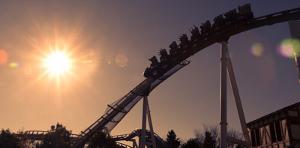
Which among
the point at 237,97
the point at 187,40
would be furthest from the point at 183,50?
the point at 237,97

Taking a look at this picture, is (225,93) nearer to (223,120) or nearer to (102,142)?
(223,120)

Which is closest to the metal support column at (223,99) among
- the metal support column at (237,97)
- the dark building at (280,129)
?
the metal support column at (237,97)

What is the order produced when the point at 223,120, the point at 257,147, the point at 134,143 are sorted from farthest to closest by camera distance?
1. the point at 134,143
2. the point at 257,147
3. the point at 223,120

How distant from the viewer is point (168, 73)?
34.8 m

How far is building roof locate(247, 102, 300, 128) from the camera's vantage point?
2484 centimetres

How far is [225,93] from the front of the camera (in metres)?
24.2

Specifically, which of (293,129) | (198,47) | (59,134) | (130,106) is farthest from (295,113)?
(59,134)

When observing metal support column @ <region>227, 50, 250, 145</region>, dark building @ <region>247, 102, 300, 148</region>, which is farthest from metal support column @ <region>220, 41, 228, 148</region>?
dark building @ <region>247, 102, 300, 148</region>

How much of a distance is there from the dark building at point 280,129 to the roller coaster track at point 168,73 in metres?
6.56

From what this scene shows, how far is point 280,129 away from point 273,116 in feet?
4.21

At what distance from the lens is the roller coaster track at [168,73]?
25.3 m

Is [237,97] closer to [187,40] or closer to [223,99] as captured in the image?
[223,99]

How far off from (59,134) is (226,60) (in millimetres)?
22215

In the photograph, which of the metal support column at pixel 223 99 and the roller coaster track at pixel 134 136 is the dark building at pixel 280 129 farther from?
the roller coaster track at pixel 134 136
